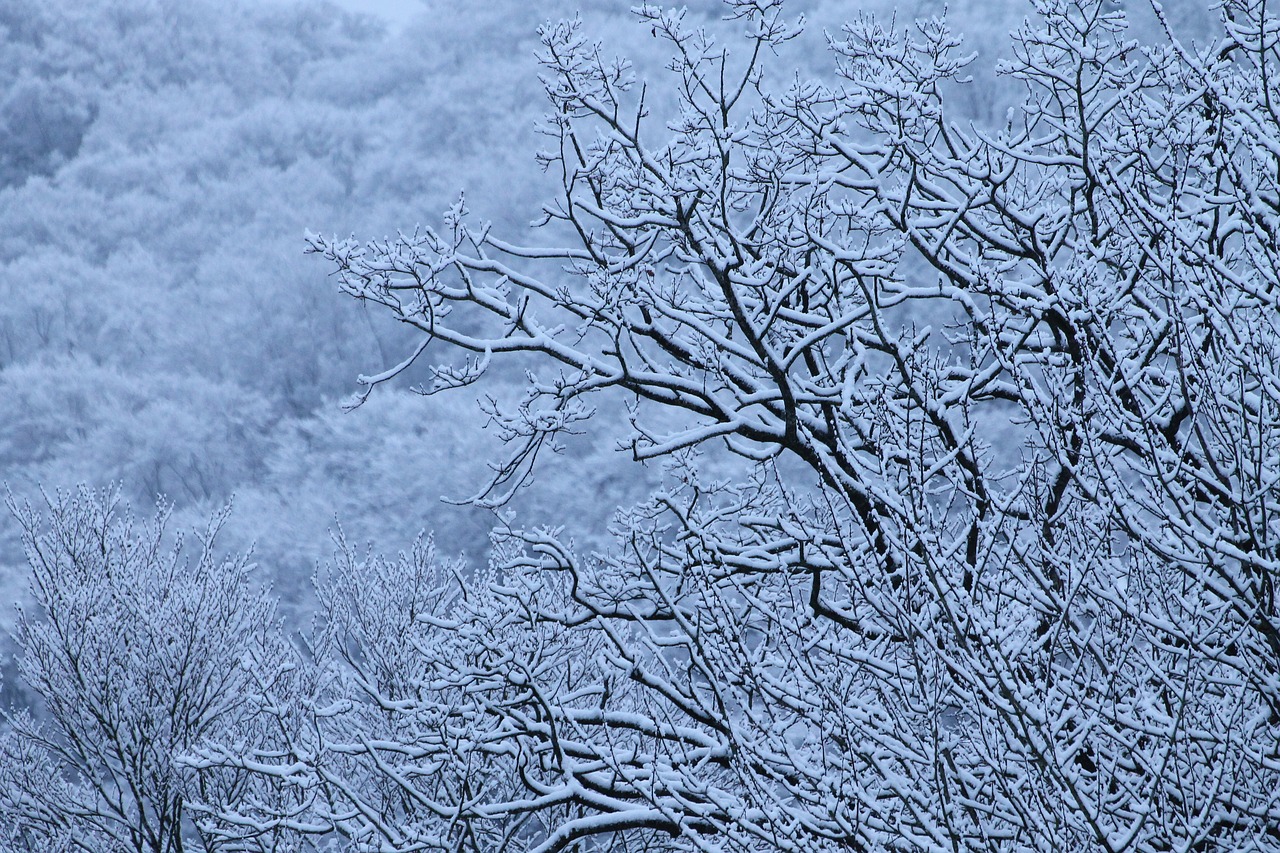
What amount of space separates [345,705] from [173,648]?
19.0ft

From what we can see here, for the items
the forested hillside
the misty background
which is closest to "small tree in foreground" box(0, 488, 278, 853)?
the misty background

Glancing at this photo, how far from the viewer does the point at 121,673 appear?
368 inches

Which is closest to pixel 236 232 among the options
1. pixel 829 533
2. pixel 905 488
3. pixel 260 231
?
pixel 260 231

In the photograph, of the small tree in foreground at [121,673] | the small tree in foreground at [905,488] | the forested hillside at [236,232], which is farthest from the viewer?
the forested hillside at [236,232]

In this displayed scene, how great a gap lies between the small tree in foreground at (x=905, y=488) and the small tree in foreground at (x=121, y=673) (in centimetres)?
494

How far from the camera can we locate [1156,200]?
16.1 feet

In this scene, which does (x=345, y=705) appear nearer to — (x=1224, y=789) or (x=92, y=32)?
(x=1224, y=789)

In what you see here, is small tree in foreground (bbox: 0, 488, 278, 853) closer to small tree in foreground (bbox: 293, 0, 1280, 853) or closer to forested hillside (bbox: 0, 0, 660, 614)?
small tree in foreground (bbox: 293, 0, 1280, 853)

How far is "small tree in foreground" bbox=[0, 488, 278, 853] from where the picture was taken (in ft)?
30.5

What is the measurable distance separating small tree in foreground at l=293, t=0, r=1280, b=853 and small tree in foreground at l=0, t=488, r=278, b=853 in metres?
4.94

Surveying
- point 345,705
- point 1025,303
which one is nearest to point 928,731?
point 1025,303

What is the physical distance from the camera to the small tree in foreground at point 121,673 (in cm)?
929

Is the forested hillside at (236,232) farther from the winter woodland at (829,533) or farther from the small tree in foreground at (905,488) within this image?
the small tree in foreground at (905,488)

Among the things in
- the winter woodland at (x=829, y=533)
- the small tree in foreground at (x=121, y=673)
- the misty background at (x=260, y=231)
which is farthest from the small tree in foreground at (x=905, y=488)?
the misty background at (x=260, y=231)
